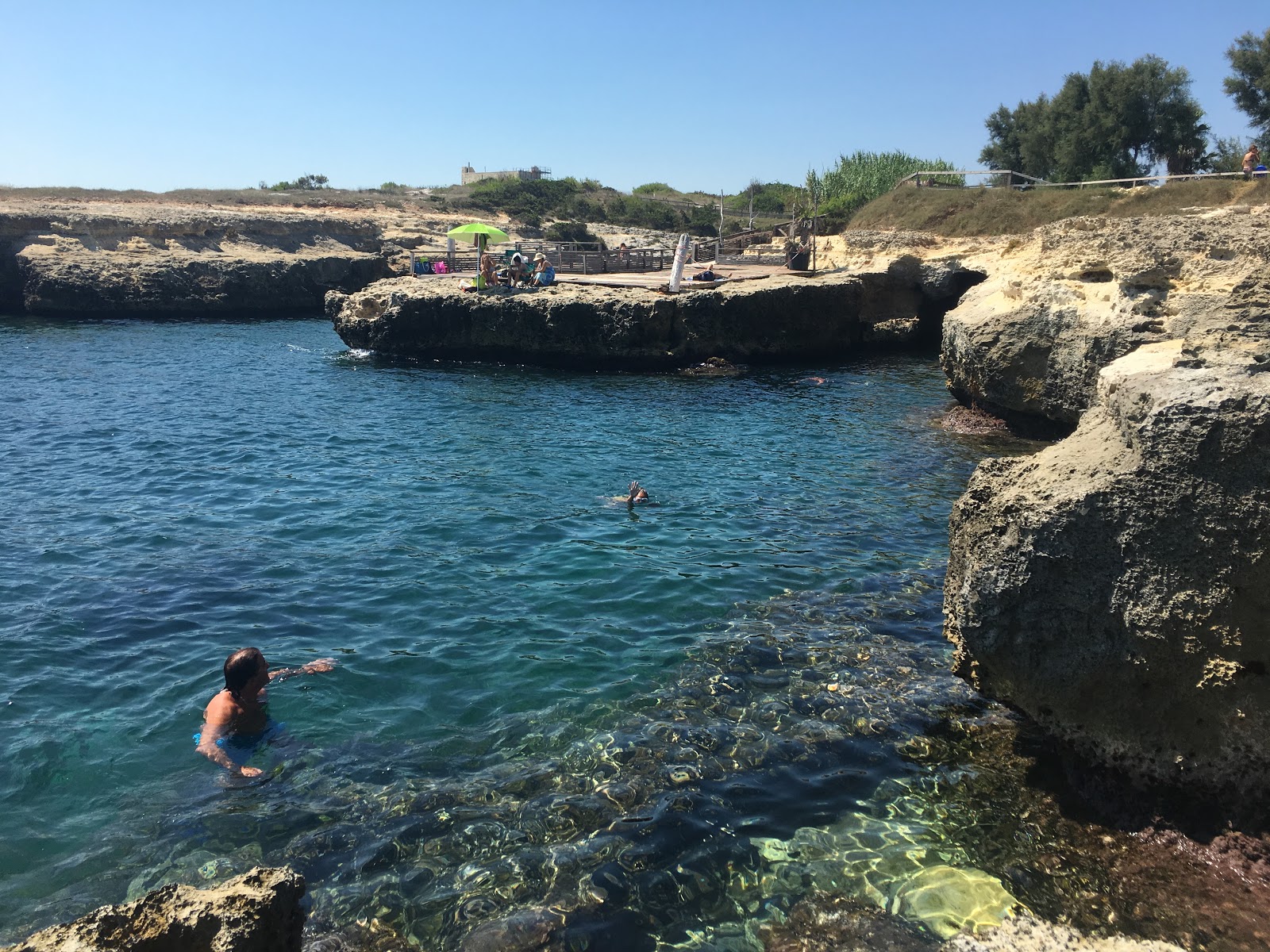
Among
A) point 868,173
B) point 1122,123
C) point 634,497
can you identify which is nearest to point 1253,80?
point 1122,123

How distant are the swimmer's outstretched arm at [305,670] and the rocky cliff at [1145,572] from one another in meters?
5.22

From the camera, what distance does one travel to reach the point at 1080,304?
567 inches

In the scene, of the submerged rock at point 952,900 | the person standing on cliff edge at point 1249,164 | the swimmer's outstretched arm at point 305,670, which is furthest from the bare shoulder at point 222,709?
the person standing on cliff edge at point 1249,164

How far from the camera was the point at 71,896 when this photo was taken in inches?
196

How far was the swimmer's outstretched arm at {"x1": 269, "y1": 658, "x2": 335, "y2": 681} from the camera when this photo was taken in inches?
292

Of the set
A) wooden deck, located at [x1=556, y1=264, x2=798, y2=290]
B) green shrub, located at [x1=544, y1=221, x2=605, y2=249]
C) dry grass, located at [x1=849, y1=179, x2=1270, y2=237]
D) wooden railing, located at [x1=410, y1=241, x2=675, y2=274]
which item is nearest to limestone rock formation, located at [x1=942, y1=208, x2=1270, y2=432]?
dry grass, located at [x1=849, y1=179, x2=1270, y2=237]

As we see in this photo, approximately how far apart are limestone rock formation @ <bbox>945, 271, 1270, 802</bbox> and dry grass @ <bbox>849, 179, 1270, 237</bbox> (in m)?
20.3

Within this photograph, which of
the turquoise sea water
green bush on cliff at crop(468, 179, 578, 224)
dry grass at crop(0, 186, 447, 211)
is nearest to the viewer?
the turquoise sea water

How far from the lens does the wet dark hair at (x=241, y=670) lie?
21.2ft

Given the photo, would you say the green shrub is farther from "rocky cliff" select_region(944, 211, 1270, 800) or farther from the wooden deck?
"rocky cliff" select_region(944, 211, 1270, 800)

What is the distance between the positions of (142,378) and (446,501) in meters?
15.0

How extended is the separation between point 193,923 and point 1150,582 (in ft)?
16.5

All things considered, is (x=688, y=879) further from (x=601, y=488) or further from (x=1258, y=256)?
(x=1258, y=256)

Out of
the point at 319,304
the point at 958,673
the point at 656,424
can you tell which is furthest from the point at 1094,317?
the point at 319,304
